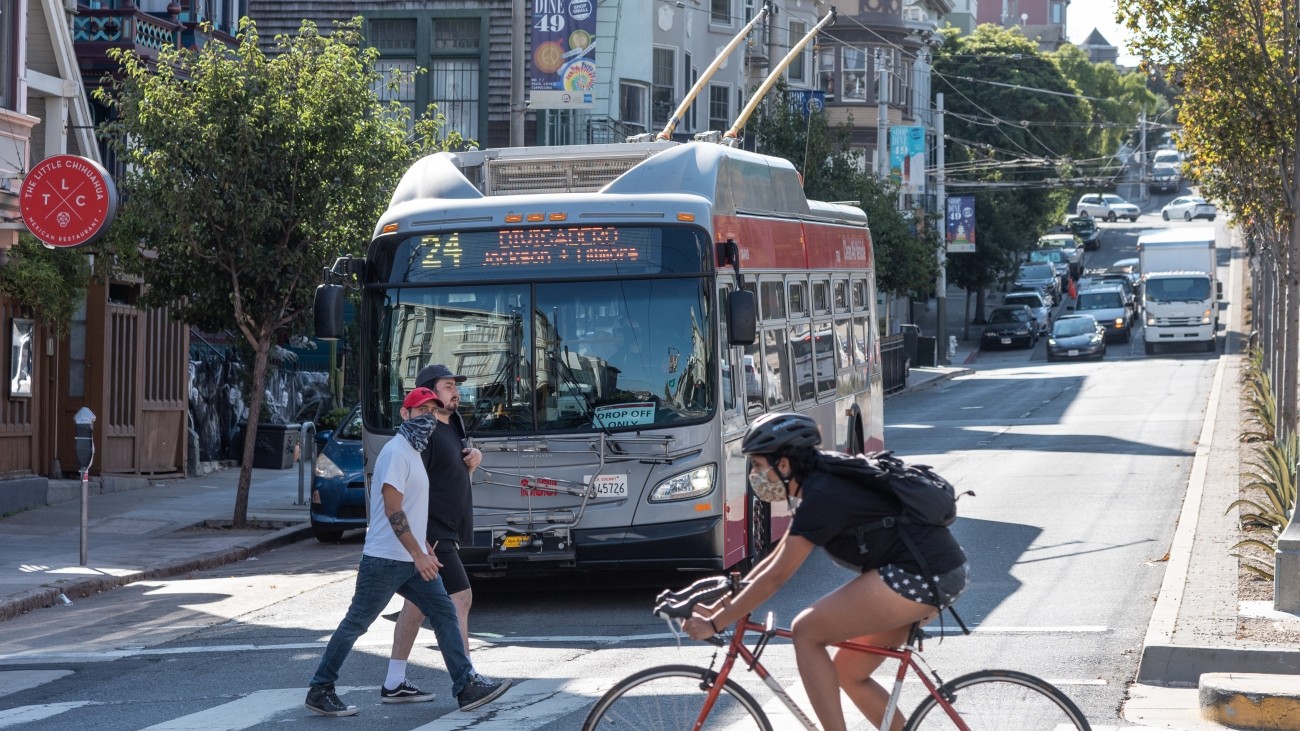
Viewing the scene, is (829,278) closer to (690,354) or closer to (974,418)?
(690,354)

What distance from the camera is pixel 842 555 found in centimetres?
600

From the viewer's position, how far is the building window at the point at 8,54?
784 inches

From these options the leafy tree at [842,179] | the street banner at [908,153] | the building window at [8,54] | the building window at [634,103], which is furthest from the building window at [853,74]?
the building window at [8,54]

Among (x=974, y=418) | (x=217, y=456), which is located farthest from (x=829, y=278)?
(x=974, y=418)

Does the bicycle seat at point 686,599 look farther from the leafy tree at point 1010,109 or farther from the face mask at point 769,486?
the leafy tree at point 1010,109

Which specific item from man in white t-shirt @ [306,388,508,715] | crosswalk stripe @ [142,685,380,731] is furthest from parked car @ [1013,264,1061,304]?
man in white t-shirt @ [306,388,508,715]

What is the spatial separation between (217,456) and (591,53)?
9057 mm

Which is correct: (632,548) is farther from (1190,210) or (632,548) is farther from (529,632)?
(1190,210)

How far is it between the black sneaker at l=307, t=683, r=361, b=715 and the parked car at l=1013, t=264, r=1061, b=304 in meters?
62.5

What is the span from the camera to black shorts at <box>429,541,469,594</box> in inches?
361

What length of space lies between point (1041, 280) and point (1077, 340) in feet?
59.7

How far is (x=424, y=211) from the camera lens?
12.3 metres

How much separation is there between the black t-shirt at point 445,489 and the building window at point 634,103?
30.4 meters

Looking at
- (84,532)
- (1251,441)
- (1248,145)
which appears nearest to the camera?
(84,532)
